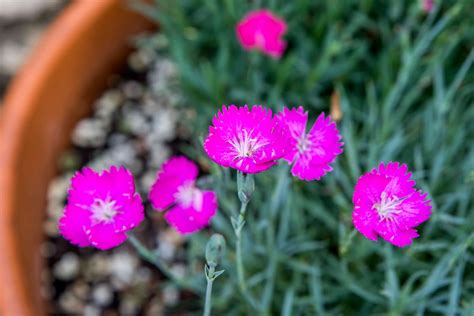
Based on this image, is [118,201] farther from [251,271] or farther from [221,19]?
[221,19]

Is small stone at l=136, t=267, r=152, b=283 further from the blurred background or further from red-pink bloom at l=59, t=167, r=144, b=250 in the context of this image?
the blurred background

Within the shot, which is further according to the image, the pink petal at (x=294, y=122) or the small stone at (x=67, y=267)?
the small stone at (x=67, y=267)

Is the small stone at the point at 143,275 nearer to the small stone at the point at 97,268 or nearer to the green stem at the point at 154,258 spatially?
the small stone at the point at 97,268

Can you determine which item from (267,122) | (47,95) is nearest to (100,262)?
(47,95)

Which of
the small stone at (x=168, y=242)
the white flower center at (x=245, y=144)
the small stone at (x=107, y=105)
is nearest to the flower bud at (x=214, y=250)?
the white flower center at (x=245, y=144)

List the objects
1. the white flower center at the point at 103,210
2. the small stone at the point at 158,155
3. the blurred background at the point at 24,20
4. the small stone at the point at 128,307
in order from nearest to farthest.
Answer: the white flower center at the point at 103,210
the small stone at the point at 128,307
the small stone at the point at 158,155
the blurred background at the point at 24,20

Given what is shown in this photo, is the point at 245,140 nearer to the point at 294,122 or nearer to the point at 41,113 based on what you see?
the point at 294,122
